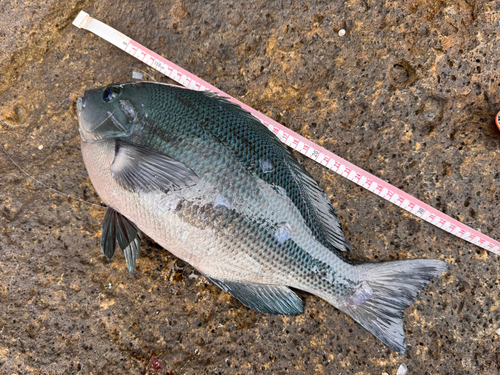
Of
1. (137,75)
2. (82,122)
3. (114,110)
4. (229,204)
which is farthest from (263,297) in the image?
(137,75)

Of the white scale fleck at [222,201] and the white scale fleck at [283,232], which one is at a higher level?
the white scale fleck at [222,201]

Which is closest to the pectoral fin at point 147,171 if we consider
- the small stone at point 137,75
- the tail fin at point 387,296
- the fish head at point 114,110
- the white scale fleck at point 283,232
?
the fish head at point 114,110

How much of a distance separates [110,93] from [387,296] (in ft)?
6.85

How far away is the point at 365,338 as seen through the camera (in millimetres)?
1952

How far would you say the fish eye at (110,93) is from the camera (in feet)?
6.00

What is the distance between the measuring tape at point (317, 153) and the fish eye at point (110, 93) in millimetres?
593

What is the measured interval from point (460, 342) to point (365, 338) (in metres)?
0.58

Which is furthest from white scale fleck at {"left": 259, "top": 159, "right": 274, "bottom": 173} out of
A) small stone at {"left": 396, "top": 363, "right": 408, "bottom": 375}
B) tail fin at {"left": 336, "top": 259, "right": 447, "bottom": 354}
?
small stone at {"left": 396, "top": 363, "right": 408, "bottom": 375}

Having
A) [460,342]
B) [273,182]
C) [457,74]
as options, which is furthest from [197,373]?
[457,74]

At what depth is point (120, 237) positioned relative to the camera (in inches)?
78.2

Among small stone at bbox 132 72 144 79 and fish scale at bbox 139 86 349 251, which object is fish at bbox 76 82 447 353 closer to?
fish scale at bbox 139 86 349 251

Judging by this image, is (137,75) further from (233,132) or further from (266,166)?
(266,166)

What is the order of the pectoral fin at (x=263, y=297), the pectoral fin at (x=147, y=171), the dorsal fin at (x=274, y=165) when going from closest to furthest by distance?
the pectoral fin at (x=147, y=171) → the dorsal fin at (x=274, y=165) → the pectoral fin at (x=263, y=297)

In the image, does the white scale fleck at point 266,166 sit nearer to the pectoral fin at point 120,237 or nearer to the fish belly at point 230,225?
the fish belly at point 230,225
